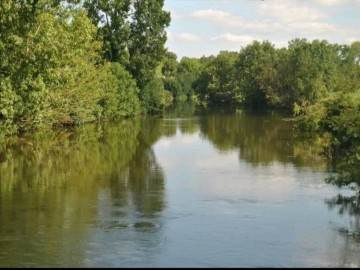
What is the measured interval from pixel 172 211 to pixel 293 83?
6175 cm

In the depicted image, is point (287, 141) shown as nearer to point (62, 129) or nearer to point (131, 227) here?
point (62, 129)

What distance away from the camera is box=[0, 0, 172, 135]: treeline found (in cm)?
2659

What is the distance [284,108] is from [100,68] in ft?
132

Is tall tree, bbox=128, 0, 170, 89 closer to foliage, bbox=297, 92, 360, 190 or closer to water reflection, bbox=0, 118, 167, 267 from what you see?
foliage, bbox=297, 92, 360, 190

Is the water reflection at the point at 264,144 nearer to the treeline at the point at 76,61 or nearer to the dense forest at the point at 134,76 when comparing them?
the dense forest at the point at 134,76

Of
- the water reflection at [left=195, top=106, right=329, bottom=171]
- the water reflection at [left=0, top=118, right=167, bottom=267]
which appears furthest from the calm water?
the water reflection at [left=195, top=106, right=329, bottom=171]

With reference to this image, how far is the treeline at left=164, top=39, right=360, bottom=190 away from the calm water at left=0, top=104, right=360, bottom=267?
418 centimetres

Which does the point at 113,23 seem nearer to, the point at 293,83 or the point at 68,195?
the point at 293,83

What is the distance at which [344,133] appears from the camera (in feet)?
87.4

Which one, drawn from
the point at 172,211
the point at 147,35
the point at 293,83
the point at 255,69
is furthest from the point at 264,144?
the point at 255,69

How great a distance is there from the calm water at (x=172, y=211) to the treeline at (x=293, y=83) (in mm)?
4182

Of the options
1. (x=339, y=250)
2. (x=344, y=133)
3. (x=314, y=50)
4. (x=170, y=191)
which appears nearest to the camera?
(x=339, y=250)

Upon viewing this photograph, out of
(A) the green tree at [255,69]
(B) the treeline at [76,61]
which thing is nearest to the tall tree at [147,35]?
(B) the treeline at [76,61]

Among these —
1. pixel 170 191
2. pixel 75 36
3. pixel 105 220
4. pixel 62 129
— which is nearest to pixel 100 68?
pixel 62 129
